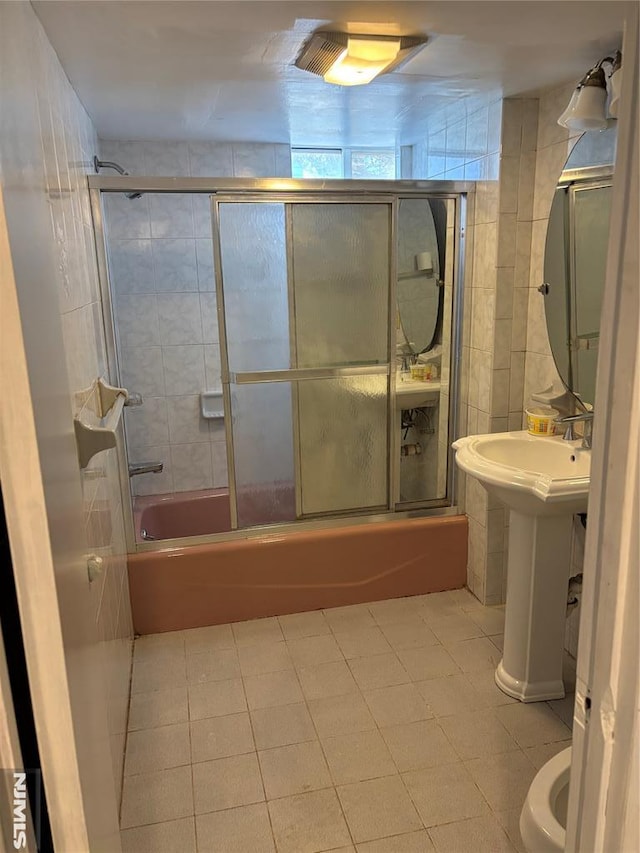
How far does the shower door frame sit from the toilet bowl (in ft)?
4.71

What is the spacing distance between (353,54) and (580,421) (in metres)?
1.38

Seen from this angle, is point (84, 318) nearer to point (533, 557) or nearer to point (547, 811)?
point (533, 557)

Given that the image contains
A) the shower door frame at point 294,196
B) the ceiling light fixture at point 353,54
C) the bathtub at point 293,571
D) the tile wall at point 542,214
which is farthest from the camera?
the bathtub at point 293,571

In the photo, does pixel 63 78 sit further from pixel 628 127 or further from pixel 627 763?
pixel 627 763

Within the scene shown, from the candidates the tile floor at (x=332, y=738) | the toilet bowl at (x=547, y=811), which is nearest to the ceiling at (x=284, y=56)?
the toilet bowl at (x=547, y=811)

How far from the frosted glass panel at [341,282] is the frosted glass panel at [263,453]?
222 mm

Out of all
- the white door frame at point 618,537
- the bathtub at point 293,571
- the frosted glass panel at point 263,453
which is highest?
the white door frame at point 618,537

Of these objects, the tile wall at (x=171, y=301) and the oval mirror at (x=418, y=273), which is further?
Answer: the tile wall at (x=171, y=301)

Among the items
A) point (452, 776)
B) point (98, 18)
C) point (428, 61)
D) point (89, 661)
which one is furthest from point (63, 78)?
point (452, 776)

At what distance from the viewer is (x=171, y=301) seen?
3500 millimetres

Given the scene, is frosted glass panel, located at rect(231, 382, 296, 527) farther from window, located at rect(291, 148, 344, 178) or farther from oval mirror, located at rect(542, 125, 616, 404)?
window, located at rect(291, 148, 344, 178)

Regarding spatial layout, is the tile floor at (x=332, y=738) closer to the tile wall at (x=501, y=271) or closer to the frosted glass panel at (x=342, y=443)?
the tile wall at (x=501, y=271)

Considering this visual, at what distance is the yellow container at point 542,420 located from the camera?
2.37m

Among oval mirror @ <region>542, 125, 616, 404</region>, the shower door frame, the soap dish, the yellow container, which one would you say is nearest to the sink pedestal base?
the yellow container
